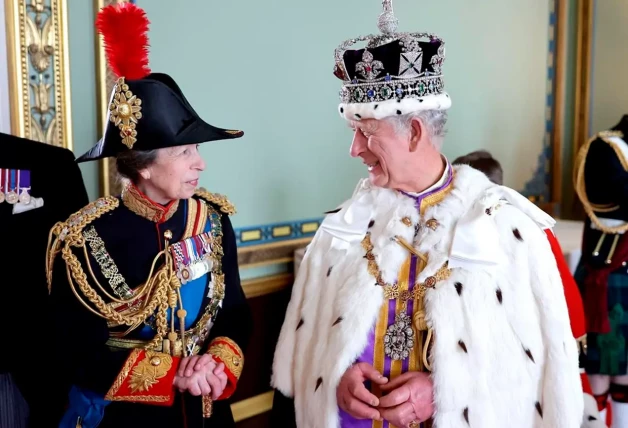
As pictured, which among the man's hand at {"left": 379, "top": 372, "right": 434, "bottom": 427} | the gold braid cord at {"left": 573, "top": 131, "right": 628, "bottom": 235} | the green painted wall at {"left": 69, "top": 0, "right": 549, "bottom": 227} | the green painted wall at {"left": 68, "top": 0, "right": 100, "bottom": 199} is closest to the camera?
the man's hand at {"left": 379, "top": 372, "right": 434, "bottom": 427}

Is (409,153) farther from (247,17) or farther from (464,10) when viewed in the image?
(464,10)

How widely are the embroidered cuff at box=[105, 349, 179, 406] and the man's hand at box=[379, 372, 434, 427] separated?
50 centimetres

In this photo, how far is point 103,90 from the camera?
2.31 meters

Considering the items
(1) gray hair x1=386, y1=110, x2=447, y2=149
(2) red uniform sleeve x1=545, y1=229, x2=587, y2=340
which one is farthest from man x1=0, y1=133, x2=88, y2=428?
(2) red uniform sleeve x1=545, y1=229, x2=587, y2=340

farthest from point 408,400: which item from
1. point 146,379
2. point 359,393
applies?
point 146,379

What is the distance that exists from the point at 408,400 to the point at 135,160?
32.8 inches

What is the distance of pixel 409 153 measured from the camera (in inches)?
63.9

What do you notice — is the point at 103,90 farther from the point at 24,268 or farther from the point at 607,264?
the point at 607,264

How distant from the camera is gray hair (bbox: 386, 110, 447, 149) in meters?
1.60

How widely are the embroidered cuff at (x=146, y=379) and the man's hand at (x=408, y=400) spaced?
50cm

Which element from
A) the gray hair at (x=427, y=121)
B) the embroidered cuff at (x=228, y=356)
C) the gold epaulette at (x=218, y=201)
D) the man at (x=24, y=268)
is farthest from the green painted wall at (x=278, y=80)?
the gray hair at (x=427, y=121)

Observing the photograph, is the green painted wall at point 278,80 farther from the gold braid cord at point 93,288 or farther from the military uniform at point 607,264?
the military uniform at point 607,264

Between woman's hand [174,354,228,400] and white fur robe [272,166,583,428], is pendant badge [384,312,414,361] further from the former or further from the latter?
woman's hand [174,354,228,400]

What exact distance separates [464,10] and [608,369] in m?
1.98
